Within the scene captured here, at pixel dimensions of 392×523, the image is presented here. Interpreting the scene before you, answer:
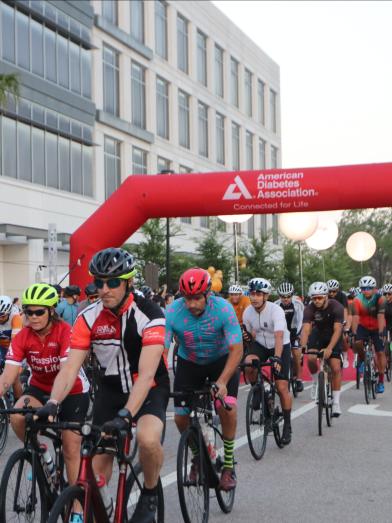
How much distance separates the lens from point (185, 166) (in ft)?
177

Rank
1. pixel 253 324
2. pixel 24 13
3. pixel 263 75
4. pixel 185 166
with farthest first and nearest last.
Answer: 1. pixel 263 75
2. pixel 185 166
3. pixel 24 13
4. pixel 253 324

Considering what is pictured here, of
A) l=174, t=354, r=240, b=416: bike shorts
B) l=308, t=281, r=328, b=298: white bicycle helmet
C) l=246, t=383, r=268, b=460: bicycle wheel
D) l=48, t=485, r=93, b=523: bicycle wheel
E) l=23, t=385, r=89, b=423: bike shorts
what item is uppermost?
l=308, t=281, r=328, b=298: white bicycle helmet

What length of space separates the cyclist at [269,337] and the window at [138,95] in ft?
121

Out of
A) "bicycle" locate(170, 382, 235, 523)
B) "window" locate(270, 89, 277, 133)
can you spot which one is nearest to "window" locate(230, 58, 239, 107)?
"window" locate(270, 89, 277, 133)

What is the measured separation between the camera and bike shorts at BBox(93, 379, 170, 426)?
5723 millimetres

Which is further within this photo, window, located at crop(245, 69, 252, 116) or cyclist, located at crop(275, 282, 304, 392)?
window, located at crop(245, 69, 252, 116)

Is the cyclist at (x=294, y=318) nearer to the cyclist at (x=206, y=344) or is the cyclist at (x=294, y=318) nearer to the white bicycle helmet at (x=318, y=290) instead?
the white bicycle helmet at (x=318, y=290)

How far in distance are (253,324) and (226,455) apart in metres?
3.89

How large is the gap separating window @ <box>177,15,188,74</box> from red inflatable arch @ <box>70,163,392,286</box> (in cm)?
3501

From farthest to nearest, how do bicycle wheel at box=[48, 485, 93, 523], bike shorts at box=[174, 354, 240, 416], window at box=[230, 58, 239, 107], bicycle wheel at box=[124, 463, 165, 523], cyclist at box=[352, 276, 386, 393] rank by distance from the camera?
1. window at box=[230, 58, 239, 107]
2. cyclist at box=[352, 276, 386, 393]
3. bike shorts at box=[174, 354, 240, 416]
4. bicycle wheel at box=[124, 463, 165, 523]
5. bicycle wheel at box=[48, 485, 93, 523]

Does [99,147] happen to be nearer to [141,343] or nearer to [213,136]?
[213,136]

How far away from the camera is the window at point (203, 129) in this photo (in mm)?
56853

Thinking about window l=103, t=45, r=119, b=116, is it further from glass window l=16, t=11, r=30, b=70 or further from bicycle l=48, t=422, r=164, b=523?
bicycle l=48, t=422, r=164, b=523

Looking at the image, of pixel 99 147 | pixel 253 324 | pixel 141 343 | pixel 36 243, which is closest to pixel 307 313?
pixel 253 324
